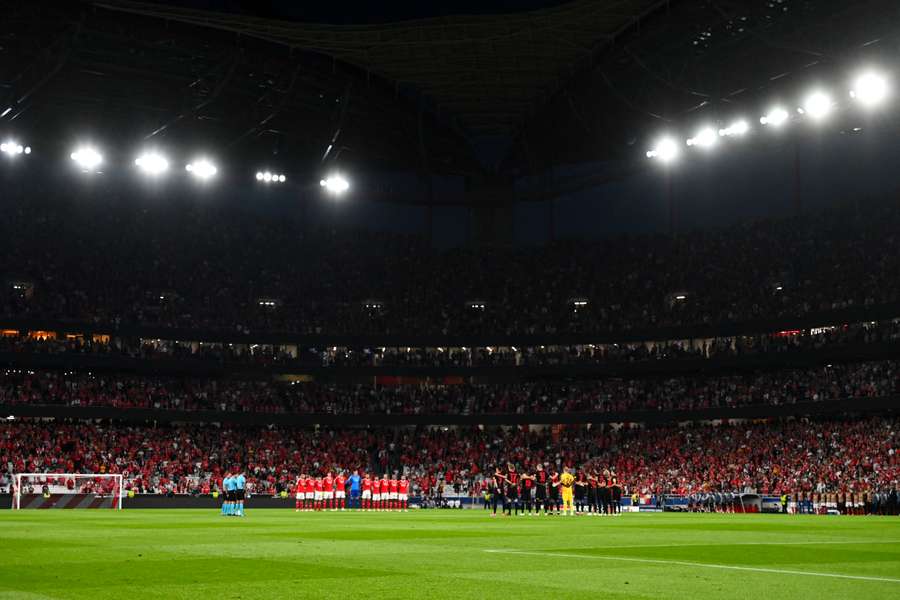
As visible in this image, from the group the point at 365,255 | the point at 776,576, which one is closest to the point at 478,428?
the point at 365,255

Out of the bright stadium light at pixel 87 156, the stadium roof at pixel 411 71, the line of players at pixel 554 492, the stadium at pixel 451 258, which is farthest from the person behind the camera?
the bright stadium light at pixel 87 156

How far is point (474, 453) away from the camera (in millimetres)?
69750

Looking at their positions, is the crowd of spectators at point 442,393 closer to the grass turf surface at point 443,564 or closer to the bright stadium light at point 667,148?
the bright stadium light at point 667,148

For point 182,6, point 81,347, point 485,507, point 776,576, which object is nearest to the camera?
point 776,576

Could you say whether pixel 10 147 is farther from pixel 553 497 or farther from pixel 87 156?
pixel 553 497

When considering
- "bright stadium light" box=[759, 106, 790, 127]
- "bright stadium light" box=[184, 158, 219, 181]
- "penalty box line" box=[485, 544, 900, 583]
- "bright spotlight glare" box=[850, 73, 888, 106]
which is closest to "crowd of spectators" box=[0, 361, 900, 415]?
"bright stadium light" box=[184, 158, 219, 181]

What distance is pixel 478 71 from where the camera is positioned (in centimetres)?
6256

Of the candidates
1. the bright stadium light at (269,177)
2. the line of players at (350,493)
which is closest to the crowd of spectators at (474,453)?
the line of players at (350,493)

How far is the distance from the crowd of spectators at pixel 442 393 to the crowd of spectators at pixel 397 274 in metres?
4.04

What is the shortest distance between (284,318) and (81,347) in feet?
49.1

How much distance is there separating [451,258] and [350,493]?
40330mm

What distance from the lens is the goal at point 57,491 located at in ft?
148

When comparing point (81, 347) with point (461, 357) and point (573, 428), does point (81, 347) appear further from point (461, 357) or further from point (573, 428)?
point (573, 428)

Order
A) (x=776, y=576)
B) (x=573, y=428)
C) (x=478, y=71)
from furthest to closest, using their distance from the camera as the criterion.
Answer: (x=573, y=428) < (x=478, y=71) < (x=776, y=576)
